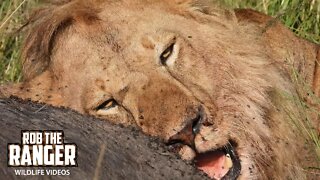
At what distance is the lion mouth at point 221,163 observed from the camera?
3.14 meters

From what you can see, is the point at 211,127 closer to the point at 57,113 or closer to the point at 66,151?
the point at 57,113

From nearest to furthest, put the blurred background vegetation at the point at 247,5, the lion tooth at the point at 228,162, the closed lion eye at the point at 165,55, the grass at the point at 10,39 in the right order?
the lion tooth at the point at 228,162
the closed lion eye at the point at 165,55
the blurred background vegetation at the point at 247,5
the grass at the point at 10,39

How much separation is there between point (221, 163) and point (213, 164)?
0.04m

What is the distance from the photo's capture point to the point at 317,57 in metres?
4.18

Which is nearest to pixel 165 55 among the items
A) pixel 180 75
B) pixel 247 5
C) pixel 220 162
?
pixel 180 75

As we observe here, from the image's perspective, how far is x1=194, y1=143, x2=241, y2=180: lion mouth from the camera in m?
3.14

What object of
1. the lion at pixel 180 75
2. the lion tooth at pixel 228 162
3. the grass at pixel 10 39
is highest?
the lion at pixel 180 75

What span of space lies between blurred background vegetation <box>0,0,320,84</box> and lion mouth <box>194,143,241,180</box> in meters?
1.40

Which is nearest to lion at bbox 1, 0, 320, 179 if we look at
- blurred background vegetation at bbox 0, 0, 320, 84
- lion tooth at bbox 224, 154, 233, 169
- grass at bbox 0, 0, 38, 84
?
lion tooth at bbox 224, 154, 233, 169

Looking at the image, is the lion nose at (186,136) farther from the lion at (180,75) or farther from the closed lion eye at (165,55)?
the closed lion eye at (165,55)

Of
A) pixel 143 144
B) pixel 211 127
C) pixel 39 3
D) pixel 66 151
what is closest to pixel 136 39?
pixel 211 127

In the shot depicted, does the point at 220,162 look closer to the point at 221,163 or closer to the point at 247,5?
the point at 221,163

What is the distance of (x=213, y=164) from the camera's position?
3.19m

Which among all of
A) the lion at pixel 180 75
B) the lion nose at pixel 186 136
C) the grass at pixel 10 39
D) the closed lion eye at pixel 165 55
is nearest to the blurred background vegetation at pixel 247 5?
the grass at pixel 10 39
